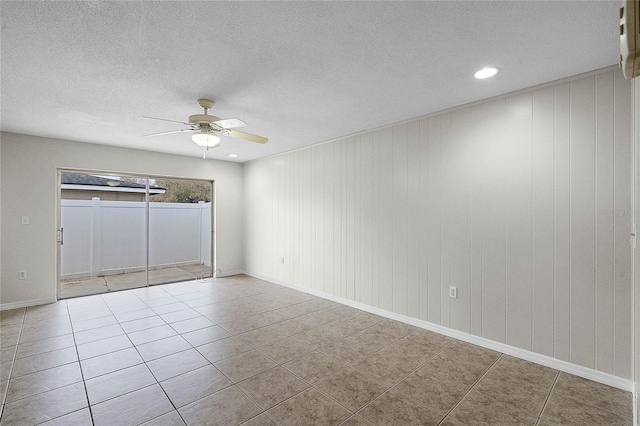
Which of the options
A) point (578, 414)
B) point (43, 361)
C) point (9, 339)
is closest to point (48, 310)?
point (9, 339)

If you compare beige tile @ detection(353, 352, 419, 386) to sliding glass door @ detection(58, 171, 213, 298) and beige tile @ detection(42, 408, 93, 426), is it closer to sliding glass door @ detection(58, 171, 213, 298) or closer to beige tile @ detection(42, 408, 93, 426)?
beige tile @ detection(42, 408, 93, 426)

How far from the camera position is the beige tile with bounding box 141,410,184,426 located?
191 cm

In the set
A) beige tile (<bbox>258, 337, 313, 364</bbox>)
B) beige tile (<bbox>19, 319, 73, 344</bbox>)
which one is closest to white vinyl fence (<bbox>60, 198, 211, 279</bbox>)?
beige tile (<bbox>19, 319, 73, 344</bbox>)

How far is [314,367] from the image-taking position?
2625mm

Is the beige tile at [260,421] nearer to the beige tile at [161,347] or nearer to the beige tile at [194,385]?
the beige tile at [194,385]

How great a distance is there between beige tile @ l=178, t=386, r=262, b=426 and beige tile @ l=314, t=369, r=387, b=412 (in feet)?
1.82

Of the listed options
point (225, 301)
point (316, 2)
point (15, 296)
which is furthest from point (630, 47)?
point (15, 296)

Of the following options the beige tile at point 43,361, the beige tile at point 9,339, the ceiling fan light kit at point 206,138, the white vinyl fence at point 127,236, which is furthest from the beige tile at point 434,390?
the white vinyl fence at point 127,236

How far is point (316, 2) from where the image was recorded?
1.65 meters

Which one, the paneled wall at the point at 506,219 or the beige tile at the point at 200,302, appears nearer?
the paneled wall at the point at 506,219

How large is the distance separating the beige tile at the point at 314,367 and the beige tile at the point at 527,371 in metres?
1.38

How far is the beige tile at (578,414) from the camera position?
6.37 feet

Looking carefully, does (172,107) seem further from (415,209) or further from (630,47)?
(630,47)

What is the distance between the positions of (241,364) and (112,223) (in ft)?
15.6
